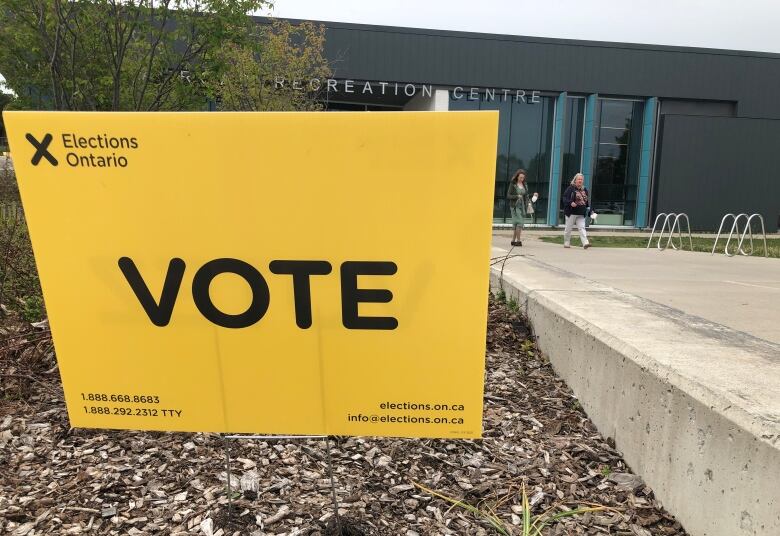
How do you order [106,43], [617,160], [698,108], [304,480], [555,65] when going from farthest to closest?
[698,108] → [617,160] → [555,65] → [106,43] → [304,480]

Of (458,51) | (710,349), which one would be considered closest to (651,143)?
(458,51)

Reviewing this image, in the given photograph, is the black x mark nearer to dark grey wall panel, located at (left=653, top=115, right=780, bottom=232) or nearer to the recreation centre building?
the recreation centre building

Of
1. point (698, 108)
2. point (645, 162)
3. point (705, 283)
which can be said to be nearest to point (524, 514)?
point (705, 283)

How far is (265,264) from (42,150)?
2.50 ft

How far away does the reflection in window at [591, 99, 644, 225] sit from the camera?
25188 mm

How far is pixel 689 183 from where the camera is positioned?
965 inches

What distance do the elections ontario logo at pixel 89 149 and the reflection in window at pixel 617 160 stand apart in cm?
2615

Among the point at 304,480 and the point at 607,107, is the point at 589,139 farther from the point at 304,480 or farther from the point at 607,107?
the point at 304,480

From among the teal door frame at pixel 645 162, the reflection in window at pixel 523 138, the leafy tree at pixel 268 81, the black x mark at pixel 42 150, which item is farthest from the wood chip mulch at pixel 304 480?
the teal door frame at pixel 645 162

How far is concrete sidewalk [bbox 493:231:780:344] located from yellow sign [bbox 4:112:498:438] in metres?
1.86

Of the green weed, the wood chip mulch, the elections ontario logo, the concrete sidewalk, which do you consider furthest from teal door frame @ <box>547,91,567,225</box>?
the elections ontario logo

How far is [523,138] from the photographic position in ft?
80.2

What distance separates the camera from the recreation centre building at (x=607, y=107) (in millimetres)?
23281

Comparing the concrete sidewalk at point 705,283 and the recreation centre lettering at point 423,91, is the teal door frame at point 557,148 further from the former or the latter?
the concrete sidewalk at point 705,283
